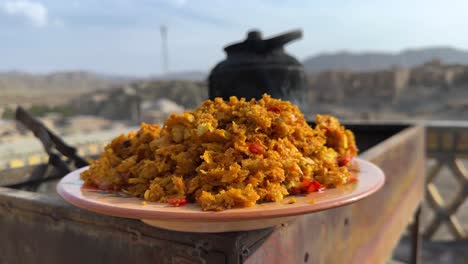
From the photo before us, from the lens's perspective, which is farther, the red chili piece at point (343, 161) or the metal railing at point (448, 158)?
the metal railing at point (448, 158)

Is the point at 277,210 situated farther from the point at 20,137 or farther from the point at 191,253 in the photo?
the point at 20,137

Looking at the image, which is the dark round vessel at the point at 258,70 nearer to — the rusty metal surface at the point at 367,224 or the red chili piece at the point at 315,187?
the rusty metal surface at the point at 367,224

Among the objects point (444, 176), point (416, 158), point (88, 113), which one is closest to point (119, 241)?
point (416, 158)

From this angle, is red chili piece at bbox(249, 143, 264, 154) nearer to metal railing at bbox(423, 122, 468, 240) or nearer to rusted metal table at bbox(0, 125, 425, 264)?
rusted metal table at bbox(0, 125, 425, 264)

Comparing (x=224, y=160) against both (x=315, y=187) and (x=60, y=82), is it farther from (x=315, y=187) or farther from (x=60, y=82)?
(x=60, y=82)

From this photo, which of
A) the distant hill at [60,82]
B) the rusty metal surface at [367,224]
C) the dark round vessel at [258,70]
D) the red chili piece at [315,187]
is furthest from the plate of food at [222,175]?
the distant hill at [60,82]

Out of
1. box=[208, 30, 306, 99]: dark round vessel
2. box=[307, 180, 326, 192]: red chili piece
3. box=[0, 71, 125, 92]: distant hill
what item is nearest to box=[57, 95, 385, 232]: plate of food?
box=[307, 180, 326, 192]: red chili piece
